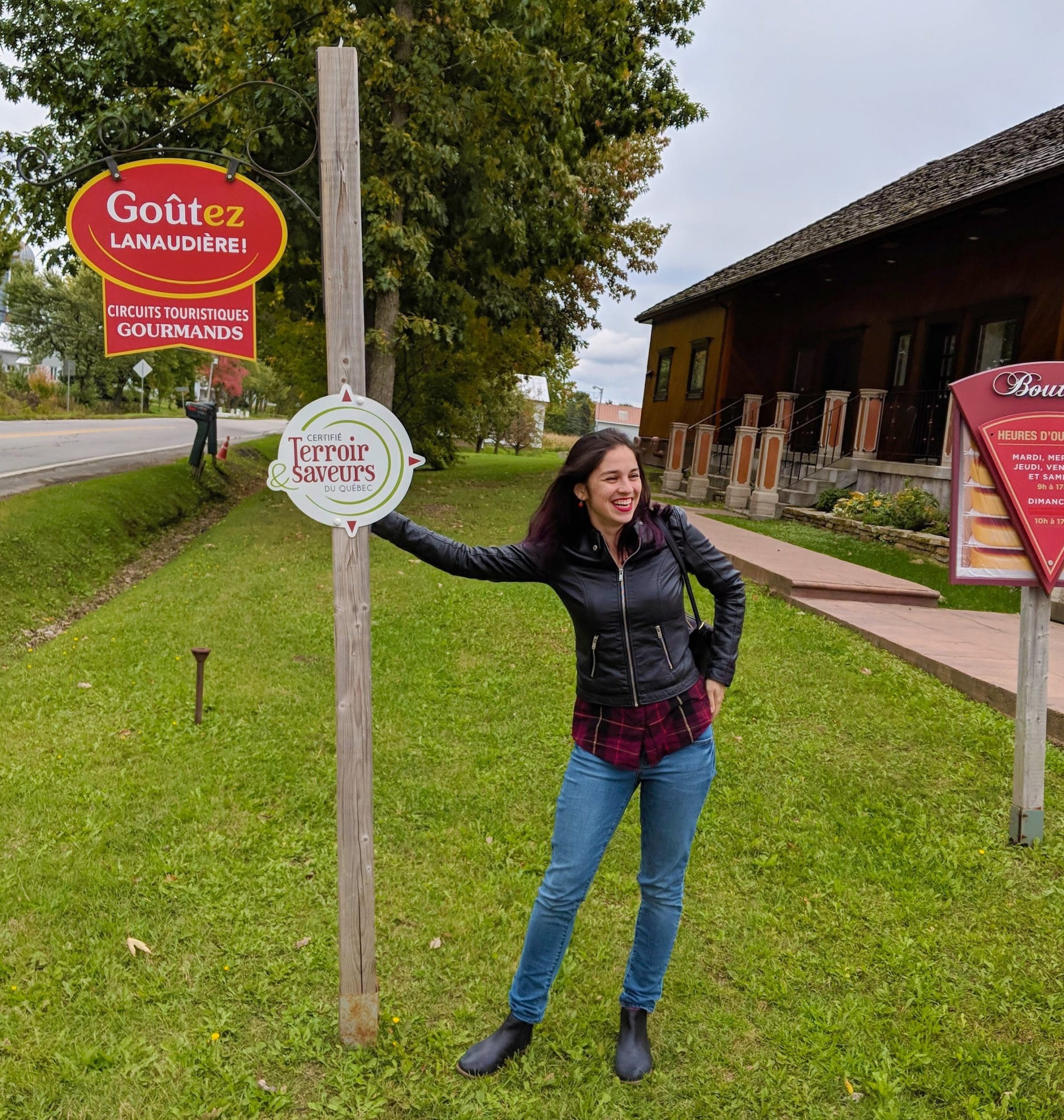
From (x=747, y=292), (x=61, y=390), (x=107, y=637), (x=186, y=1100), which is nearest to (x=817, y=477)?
(x=747, y=292)

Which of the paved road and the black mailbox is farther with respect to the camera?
the black mailbox

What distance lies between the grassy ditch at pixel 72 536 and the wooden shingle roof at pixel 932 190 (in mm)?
11745

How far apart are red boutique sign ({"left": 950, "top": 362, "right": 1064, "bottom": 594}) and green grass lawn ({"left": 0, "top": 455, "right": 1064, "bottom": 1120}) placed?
51.3 inches

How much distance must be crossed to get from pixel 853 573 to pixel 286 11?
886 centimetres

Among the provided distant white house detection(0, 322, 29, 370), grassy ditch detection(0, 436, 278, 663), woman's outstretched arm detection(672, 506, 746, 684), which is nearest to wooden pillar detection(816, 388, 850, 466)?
grassy ditch detection(0, 436, 278, 663)

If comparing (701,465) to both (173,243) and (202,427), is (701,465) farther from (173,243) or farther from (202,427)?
(173,243)

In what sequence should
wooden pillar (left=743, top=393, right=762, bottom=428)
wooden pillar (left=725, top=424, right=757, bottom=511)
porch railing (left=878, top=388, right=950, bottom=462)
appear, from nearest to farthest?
1. porch railing (left=878, top=388, right=950, bottom=462)
2. wooden pillar (left=725, top=424, right=757, bottom=511)
3. wooden pillar (left=743, top=393, right=762, bottom=428)

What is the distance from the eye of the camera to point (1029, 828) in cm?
434

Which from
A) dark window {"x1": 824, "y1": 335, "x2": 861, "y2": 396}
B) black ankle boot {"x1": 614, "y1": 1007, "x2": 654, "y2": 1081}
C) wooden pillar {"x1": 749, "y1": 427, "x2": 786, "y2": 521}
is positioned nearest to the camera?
black ankle boot {"x1": 614, "y1": 1007, "x2": 654, "y2": 1081}

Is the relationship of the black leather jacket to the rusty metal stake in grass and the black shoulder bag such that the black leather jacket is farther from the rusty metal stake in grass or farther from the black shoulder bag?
the rusty metal stake in grass

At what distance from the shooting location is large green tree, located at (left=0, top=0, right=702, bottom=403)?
1045 centimetres

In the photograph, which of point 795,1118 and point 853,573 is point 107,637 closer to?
point 795,1118

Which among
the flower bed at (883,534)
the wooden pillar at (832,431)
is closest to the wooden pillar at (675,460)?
the wooden pillar at (832,431)

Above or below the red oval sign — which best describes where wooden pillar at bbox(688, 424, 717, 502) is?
below
